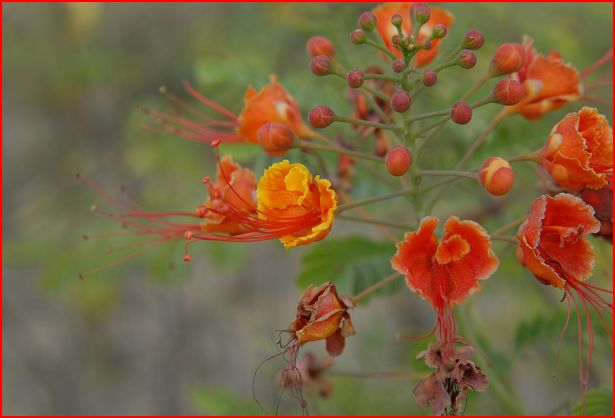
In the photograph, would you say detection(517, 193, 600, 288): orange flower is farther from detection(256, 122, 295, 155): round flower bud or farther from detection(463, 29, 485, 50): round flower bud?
detection(256, 122, 295, 155): round flower bud

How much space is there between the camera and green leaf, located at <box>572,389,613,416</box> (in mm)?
1976

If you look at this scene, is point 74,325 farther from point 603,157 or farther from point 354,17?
point 603,157

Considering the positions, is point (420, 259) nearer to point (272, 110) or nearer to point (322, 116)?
point (322, 116)

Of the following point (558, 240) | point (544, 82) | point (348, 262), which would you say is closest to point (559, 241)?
point (558, 240)

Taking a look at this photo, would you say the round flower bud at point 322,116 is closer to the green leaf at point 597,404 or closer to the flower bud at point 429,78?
the flower bud at point 429,78

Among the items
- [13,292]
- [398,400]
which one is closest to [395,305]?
[398,400]

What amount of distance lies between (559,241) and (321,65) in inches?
28.2

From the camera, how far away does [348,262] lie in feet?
7.56

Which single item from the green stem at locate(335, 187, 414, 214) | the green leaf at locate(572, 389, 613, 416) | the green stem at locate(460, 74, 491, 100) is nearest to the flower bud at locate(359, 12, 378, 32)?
the green stem at locate(460, 74, 491, 100)

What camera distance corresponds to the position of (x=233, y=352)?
25.6 feet

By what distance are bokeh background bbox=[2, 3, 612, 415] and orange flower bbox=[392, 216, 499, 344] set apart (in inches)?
13.8

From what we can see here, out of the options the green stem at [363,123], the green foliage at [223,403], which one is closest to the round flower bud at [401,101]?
the green stem at [363,123]

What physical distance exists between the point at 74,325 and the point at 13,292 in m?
0.63

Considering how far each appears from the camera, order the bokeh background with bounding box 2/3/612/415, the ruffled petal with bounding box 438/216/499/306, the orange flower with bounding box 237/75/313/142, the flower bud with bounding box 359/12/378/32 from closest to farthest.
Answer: the ruffled petal with bounding box 438/216/499/306, the flower bud with bounding box 359/12/378/32, the orange flower with bounding box 237/75/313/142, the bokeh background with bounding box 2/3/612/415
